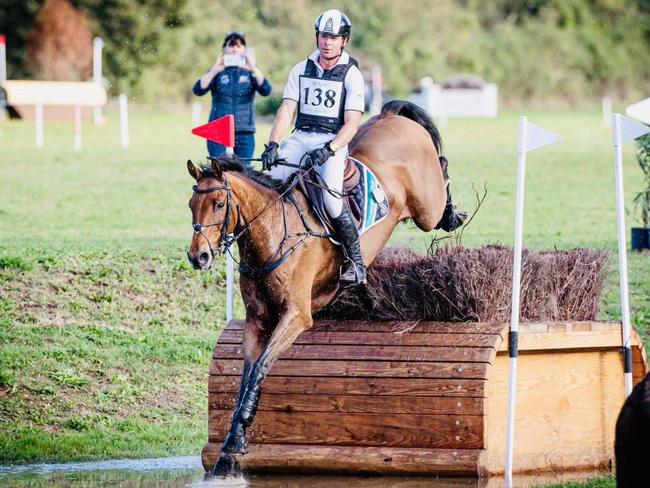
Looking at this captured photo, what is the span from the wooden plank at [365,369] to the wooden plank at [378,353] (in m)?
0.03

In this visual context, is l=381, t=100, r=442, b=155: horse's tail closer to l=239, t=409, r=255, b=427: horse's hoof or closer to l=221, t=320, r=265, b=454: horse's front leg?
l=221, t=320, r=265, b=454: horse's front leg

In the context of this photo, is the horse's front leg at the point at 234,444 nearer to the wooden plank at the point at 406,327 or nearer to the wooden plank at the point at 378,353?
the wooden plank at the point at 378,353

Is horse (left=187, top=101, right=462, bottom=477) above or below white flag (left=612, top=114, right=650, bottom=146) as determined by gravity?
below

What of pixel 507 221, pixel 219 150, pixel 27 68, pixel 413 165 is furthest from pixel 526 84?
pixel 413 165

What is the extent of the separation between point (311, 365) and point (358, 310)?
1.97 feet

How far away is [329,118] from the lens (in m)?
8.82

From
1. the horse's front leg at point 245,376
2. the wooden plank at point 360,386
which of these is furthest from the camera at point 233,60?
the horse's front leg at point 245,376

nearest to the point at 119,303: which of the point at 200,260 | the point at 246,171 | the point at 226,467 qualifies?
the point at 246,171

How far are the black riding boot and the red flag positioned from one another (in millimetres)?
1142

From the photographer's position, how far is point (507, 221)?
17359 mm

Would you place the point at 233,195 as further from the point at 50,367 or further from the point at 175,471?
the point at 50,367

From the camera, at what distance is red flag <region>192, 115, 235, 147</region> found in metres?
9.27

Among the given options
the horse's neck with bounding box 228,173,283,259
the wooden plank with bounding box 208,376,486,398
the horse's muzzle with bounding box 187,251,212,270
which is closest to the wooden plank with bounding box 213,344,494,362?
the wooden plank with bounding box 208,376,486,398

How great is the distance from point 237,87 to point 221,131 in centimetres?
469
